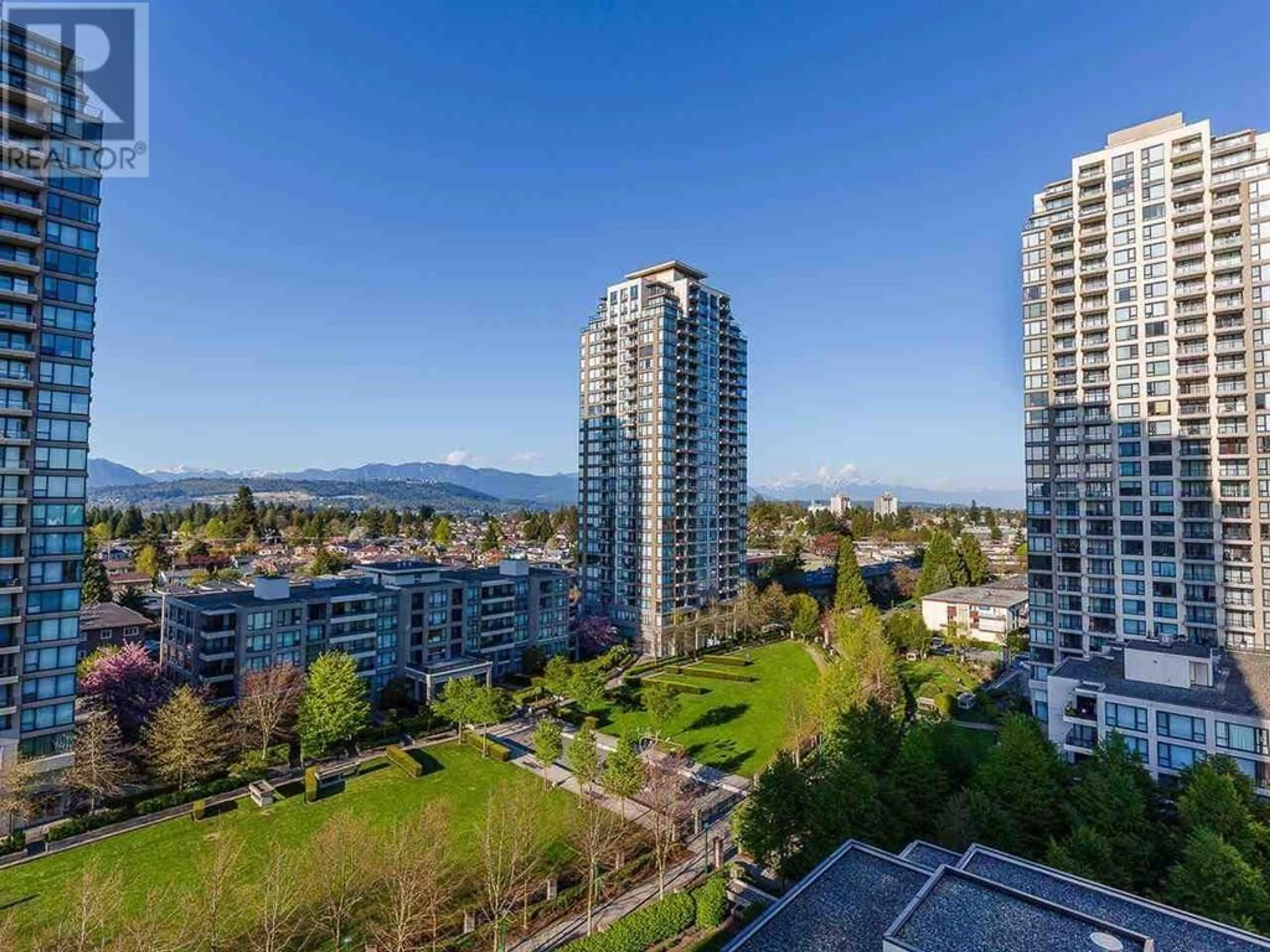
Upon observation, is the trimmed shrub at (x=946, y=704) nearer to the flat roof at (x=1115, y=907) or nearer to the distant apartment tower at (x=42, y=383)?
the flat roof at (x=1115, y=907)

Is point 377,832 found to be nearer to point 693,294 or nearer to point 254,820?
point 254,820

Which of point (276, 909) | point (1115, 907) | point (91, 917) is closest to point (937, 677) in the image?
point (1115, 907)

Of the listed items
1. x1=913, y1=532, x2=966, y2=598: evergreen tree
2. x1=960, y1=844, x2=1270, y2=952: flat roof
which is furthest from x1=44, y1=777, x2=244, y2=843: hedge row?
x1=913, y1=532, x2=966, y2=598: evergreen tree

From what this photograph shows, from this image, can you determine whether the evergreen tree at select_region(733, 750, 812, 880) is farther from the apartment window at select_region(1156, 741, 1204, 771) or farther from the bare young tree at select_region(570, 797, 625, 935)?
the apartment window at select_region(1156, 741, 1204, 771)

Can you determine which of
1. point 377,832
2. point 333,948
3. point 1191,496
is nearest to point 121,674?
point 377,832

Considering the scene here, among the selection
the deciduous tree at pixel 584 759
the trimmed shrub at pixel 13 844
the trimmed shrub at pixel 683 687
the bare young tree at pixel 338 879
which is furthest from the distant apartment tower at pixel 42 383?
the trimmed shrub at pixel 683 687

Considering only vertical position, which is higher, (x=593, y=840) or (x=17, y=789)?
(x=17, y=789)

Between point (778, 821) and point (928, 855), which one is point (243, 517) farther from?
point (928, 855)
